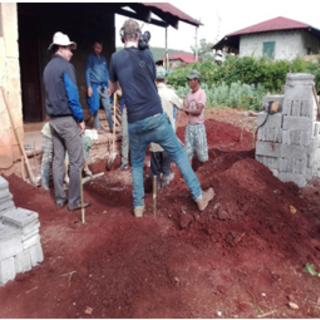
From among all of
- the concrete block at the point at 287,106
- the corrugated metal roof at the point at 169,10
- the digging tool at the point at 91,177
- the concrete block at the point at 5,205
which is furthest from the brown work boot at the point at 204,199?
the corrugated metal roof at the point at 169,10

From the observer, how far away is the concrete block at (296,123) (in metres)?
4.16

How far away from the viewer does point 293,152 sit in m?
4.33

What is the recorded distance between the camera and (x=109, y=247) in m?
3.22

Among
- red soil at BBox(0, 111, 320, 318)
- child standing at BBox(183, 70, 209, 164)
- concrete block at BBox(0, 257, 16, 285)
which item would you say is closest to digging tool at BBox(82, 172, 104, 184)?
red soil at BBox(0, 111, 320, 318)

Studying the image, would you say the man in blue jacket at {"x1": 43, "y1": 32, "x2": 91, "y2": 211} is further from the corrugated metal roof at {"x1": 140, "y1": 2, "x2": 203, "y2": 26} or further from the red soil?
the corrugated metal roof at {"x1": 140, "y1": 2, "x2": 203, "y2": 26}

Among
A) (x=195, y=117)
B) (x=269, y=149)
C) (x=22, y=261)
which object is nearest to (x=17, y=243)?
(x=22, y=261)

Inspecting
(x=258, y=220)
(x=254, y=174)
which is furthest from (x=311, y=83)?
(x=258, y=220)

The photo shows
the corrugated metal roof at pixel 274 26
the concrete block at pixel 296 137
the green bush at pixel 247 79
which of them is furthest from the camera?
the corrugated metal roof at pixel 274 26

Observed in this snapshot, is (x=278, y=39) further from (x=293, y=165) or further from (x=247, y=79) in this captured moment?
(x=293, y=165)

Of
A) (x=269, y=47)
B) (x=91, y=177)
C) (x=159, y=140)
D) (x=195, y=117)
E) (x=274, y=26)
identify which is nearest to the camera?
(x=159, y=140)

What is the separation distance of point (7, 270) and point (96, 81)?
4910mm

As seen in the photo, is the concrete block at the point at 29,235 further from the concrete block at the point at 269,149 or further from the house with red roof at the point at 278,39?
the house with red roof at the point at 278,39

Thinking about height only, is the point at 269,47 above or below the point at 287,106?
above

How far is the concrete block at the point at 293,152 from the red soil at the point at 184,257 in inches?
13.2
